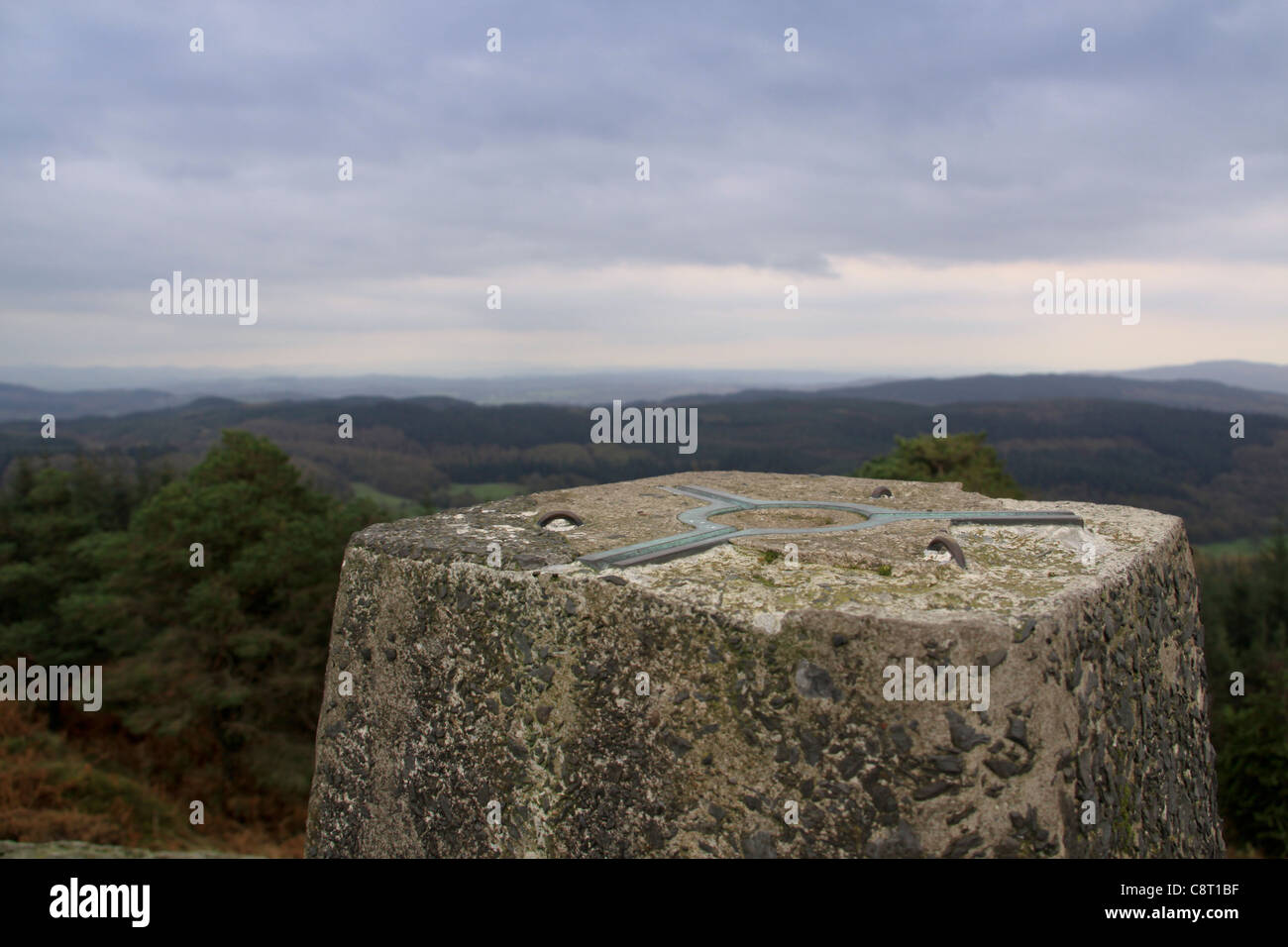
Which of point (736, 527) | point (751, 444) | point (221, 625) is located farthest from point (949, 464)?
point (751, 444)

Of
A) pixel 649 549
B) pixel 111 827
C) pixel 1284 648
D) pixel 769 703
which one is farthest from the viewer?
pixel 1284 648

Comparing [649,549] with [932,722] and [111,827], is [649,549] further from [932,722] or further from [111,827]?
[111,827]

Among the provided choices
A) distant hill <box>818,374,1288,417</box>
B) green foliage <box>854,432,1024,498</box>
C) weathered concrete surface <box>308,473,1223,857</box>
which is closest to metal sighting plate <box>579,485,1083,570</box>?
weathered concrete surface <box>308,473,1223,857</box>

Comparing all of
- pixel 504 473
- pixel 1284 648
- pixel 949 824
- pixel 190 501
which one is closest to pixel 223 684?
pixel 190 501

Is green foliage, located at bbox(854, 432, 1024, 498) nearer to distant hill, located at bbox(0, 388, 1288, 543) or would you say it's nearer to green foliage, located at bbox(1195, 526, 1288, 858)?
green foliage, located at bbox(1195, 526, 1288, 858)

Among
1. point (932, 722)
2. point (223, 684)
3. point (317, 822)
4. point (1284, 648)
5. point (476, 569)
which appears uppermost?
point (476, 569)

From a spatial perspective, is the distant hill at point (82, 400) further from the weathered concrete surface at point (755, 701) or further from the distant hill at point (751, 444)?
the weathered concrete surface at point (755, 701)

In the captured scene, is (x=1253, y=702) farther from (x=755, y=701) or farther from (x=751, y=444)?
(x=751, y=444)
